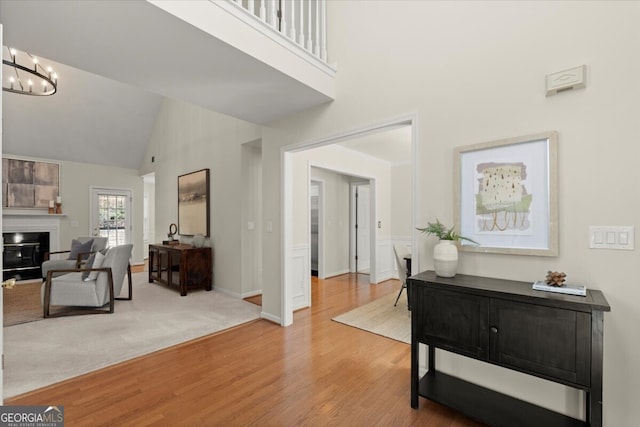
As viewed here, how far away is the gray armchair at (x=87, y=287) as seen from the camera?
362 centimetres

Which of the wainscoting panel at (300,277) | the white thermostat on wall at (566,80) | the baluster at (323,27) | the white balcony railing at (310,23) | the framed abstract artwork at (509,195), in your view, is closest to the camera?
the white thermostat on wall at (566,80)

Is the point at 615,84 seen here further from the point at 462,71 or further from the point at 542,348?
the point at 542,348

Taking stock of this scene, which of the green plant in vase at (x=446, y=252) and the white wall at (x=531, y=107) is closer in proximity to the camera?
the white wall at (x=531, y=107)

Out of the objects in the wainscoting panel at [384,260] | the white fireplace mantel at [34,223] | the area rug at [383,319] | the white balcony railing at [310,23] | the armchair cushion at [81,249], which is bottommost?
the area rug at [383,319]

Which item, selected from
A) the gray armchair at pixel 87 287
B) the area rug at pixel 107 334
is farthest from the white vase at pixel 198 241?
the gray armchair at pixel 87 287

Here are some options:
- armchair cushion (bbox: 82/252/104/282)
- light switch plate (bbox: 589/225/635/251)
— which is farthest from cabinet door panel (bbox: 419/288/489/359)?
armchair cushion (bbox: 82/252/104/282)

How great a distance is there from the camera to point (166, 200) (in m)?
6.62

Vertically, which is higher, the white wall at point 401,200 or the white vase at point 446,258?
the white wall at point 401,200

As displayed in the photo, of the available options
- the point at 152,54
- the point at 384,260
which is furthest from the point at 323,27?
the point at 384,260

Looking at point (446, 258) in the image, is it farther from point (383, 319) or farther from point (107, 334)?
point (107, 334)

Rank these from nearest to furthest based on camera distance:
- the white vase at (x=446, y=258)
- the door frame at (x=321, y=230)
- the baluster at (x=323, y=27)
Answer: the white vase at (x=446, y=258)
the baluster at (x=323, y=27)
the door frame at (x=321, y=230)

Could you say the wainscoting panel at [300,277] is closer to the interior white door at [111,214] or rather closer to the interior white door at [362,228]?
the interior white door at [362,228]

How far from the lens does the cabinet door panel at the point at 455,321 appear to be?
66.8 inches

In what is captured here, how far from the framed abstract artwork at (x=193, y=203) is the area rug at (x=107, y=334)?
4.68 feet
